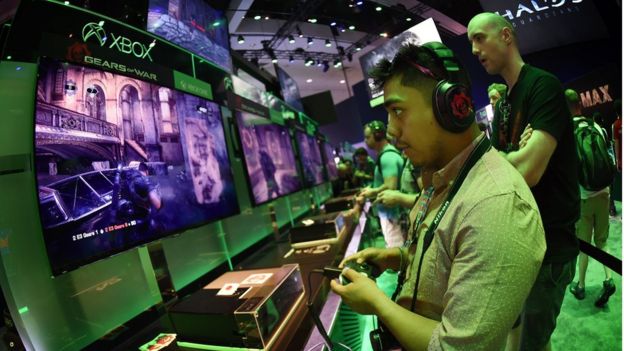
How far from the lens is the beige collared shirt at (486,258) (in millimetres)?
619

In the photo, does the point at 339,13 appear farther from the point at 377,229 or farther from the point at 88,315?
the point at 88,315

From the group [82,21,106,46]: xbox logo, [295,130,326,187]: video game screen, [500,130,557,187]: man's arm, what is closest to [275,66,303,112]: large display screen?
[295,130,326,187]: video game screen

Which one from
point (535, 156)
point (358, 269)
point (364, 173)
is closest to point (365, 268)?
point (358, 269)

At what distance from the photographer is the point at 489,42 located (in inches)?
59.8

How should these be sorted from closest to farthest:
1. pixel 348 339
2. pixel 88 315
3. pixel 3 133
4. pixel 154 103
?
pixel 3 133
pixel 88 315
pixel 154 103
pixel 348 339

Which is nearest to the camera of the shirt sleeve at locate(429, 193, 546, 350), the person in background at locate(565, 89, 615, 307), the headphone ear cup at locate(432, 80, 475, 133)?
the shirt sleeve at locate(429, 193, 546, 350)

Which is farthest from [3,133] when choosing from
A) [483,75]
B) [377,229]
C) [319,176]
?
[377,229]

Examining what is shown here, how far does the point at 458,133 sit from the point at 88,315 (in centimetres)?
157

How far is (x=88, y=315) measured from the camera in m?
1.30

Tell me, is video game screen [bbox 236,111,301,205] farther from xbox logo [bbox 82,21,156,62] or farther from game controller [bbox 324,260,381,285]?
game controller [bbox 324,260,381,285]

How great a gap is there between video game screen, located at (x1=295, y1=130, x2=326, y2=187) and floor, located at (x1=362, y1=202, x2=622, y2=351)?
2275 mm

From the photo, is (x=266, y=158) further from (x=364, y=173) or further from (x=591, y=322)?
(x=364, y=173)

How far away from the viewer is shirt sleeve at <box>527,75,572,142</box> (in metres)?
1.32

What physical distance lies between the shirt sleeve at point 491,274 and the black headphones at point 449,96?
25 centimetres
